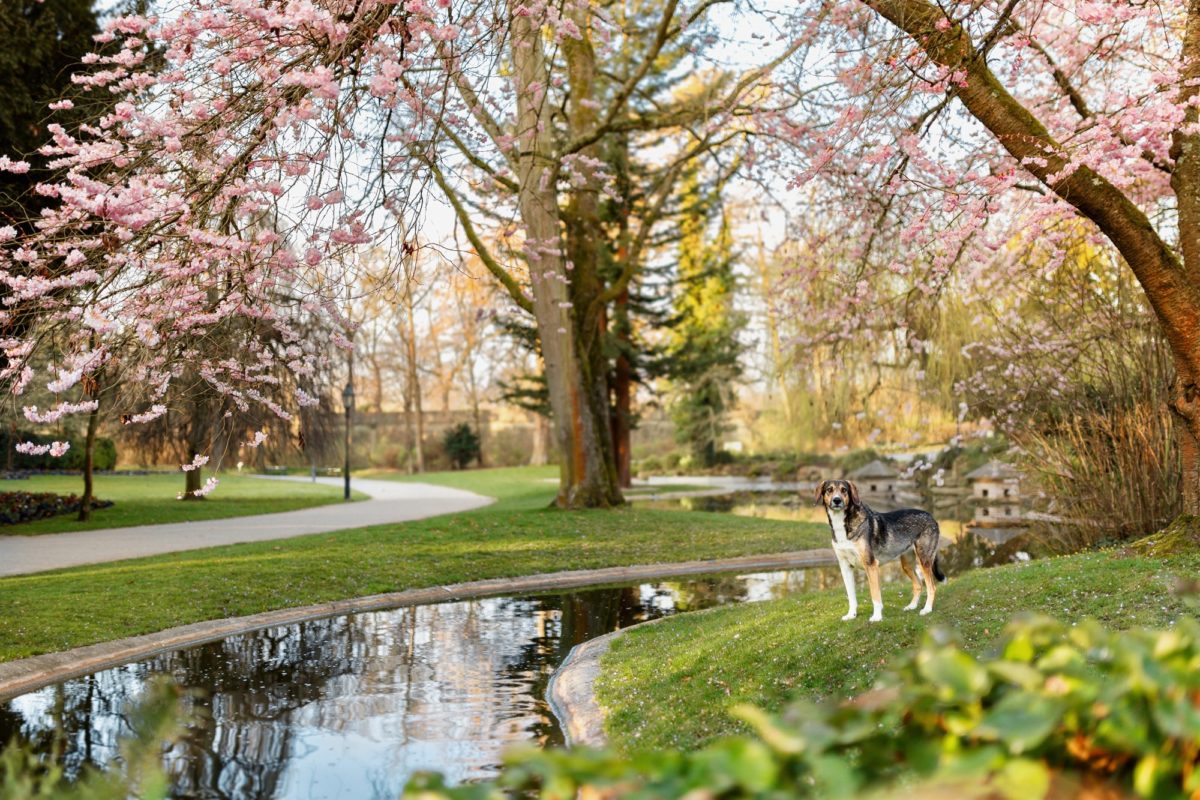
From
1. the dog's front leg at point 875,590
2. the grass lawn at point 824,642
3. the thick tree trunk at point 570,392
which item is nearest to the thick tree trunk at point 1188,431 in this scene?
the grass lawn at point 824,642

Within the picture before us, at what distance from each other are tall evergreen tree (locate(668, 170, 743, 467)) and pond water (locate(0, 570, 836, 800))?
16998 millimetres

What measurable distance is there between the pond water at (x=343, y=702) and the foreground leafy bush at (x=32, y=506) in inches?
489

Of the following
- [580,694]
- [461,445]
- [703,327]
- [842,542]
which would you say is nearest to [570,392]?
[580,694]

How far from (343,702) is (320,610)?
4.42m

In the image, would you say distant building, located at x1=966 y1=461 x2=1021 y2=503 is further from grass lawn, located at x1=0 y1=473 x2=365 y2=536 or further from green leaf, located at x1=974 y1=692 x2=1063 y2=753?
green leaf, located at x1=974 y1=692 x2=1063 y2=753

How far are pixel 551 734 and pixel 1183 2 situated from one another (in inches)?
349

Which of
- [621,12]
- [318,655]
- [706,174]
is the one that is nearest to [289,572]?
[318,655]

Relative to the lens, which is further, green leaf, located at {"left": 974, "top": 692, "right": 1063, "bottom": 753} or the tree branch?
the tree branch

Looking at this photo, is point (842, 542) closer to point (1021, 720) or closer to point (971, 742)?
point (971, 742)

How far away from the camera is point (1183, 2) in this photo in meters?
9.41

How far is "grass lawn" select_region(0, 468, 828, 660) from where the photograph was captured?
36.2 feet

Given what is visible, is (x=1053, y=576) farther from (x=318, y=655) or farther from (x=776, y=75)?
(x=776, y=75)

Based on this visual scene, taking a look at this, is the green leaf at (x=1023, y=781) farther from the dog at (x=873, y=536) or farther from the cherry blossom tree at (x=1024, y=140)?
the cherry blossom tree at (x=1024, y=140)

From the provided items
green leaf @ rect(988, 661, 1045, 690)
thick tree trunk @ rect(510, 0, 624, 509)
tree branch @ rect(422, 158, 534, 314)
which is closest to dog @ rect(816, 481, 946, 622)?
green leaf @ rect(988, 661, 1045, 690)
